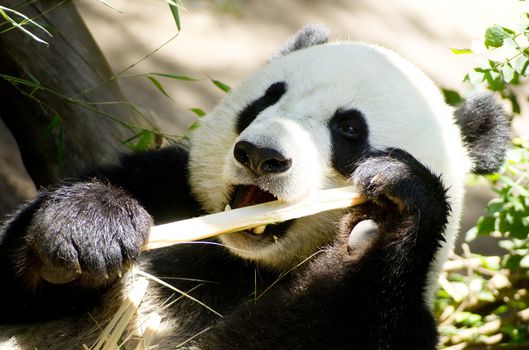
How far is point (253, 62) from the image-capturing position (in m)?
7.50

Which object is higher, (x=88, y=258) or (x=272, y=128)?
(x=272, y=128)

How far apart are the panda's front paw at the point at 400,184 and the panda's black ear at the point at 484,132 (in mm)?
775

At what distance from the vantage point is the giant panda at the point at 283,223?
2984 millimetres

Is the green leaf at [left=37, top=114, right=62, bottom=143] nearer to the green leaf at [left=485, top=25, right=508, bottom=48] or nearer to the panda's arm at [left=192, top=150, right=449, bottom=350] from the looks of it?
the panda's arm at [left=192, top=150, right=449, bottom=350]

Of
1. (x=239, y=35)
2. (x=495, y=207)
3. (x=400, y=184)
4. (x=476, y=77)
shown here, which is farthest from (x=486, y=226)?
(x=239, y=35)

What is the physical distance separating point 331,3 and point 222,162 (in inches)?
205

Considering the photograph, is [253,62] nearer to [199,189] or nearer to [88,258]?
[199,189]

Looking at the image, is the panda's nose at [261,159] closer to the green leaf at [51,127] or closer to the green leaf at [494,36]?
the green leaf at [494,36]

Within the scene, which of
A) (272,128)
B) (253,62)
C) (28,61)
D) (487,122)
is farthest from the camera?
(253,62)

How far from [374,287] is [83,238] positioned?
1.05 meters

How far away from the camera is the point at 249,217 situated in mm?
2980

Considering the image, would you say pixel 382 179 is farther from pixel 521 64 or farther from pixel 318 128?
pixel 521 64

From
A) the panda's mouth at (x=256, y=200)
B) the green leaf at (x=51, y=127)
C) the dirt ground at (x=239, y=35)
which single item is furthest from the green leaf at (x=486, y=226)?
the green leaf at (x=51, y=127)

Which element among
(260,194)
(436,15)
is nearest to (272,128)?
(260,194)
